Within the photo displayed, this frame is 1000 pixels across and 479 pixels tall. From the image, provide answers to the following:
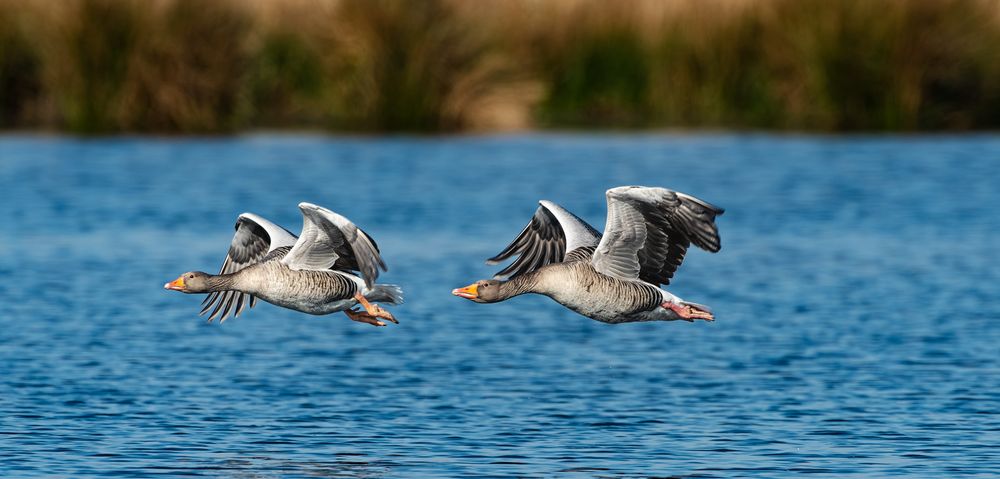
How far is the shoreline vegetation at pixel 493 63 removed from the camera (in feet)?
126

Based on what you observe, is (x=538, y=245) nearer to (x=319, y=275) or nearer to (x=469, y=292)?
(x=469, y=292)

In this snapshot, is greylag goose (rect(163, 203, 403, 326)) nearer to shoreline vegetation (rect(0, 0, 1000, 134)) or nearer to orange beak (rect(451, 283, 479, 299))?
orange beak (rect(451, 283, 479, 299))

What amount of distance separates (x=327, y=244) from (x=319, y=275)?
0.93 ft

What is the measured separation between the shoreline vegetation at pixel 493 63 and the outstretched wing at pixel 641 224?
27497 millimetres

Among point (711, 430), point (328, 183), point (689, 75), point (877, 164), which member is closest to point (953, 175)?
point (877, 164)

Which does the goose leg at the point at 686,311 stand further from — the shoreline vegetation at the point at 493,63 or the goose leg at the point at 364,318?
the shoreline vegetation at the point at 493,63

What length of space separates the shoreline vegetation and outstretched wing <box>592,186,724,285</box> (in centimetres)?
2750

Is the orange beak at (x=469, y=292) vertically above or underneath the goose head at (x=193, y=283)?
above

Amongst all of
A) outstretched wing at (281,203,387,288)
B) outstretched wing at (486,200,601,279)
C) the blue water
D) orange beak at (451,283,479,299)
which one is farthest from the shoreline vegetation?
orange beak at (451,283,479,299)

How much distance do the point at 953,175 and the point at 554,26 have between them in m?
11.9

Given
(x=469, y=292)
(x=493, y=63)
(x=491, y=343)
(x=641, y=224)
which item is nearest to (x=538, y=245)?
(x=641, y=224)

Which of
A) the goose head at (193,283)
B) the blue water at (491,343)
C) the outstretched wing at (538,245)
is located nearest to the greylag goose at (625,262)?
the outstretched wing at (538,245)

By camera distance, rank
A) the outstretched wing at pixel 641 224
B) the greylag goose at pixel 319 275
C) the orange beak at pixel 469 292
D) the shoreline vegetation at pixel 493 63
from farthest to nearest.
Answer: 1. the shoreline vegetation at pixel 493 63
2. the outstretched wing at pixel 641 224
3. the orange beak at pixel 469 292
4. the greylag goose at pixel 319 275

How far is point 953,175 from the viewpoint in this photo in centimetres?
3669
